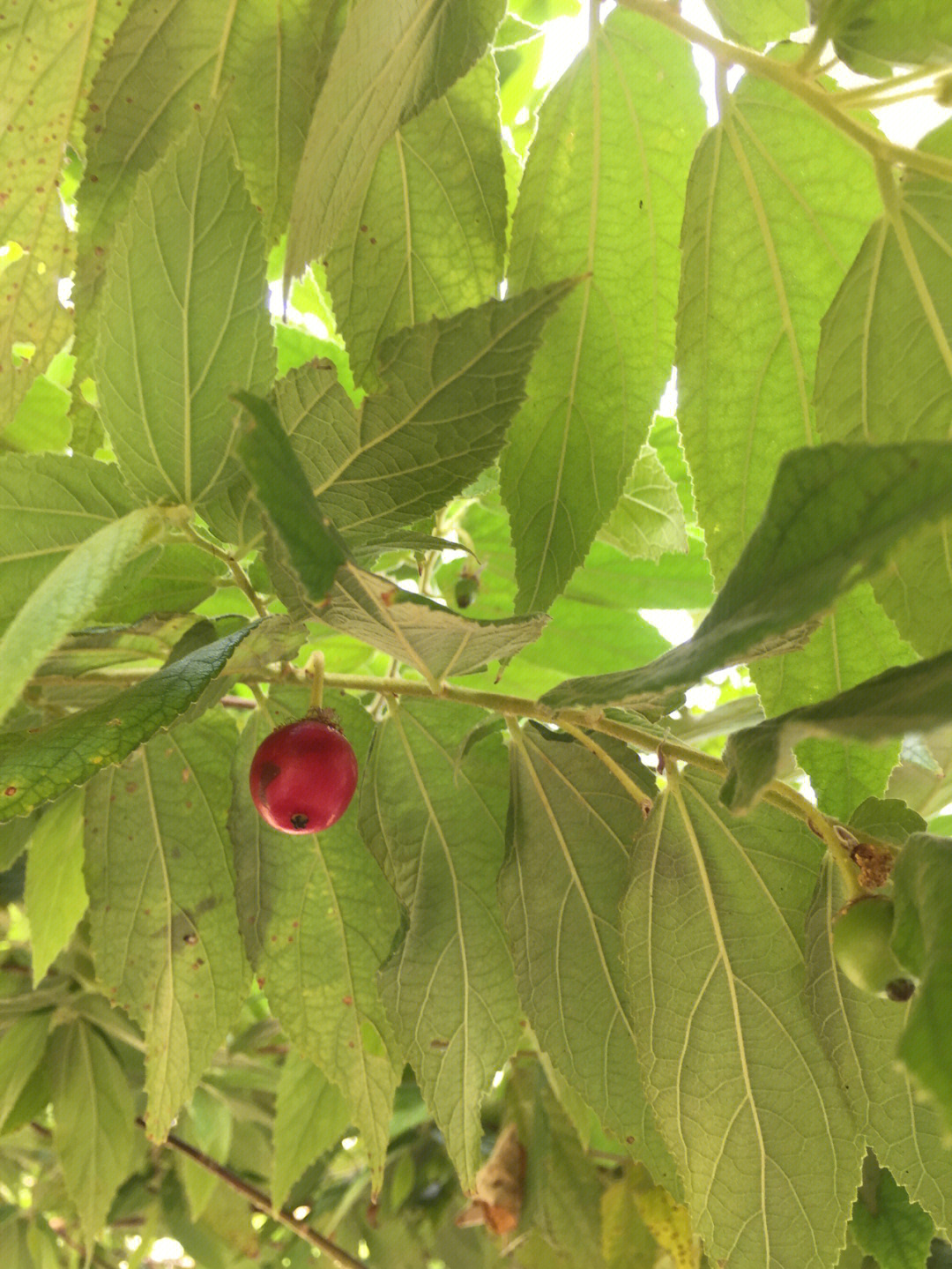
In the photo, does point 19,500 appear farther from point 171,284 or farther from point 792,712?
point 792,712

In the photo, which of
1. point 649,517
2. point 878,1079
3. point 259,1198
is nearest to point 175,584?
point 649,517

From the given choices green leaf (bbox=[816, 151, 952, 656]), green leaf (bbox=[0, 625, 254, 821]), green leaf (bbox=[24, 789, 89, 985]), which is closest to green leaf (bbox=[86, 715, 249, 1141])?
green leaf (bbox=[24, 789, 89, 985])

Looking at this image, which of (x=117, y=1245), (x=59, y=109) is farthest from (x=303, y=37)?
(x=117, y=1245)

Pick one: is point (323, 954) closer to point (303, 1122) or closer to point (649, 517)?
point (303, 1122)

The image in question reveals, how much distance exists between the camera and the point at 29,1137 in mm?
1718

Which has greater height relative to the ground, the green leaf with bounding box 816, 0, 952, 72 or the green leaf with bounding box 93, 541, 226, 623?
the green leaf with bounding box 816, 0, 952, 72

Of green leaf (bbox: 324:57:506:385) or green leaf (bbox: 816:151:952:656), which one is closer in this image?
green leaf (bbox: 816:151:952:656)

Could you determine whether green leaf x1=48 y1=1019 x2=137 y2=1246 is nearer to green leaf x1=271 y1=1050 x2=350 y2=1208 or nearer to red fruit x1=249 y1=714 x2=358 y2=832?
green leaf x1=271 y1=1050 x2=350 y2=1208

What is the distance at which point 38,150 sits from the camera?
0.74 m

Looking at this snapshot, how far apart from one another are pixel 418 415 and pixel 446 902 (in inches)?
14.0

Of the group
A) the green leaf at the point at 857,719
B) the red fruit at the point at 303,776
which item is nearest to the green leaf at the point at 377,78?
the red fruit at the point at 303,776

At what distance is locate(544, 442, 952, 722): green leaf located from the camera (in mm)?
331

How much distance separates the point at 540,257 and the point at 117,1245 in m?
2.46

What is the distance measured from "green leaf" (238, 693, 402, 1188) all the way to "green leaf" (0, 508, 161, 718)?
1.02 ft
